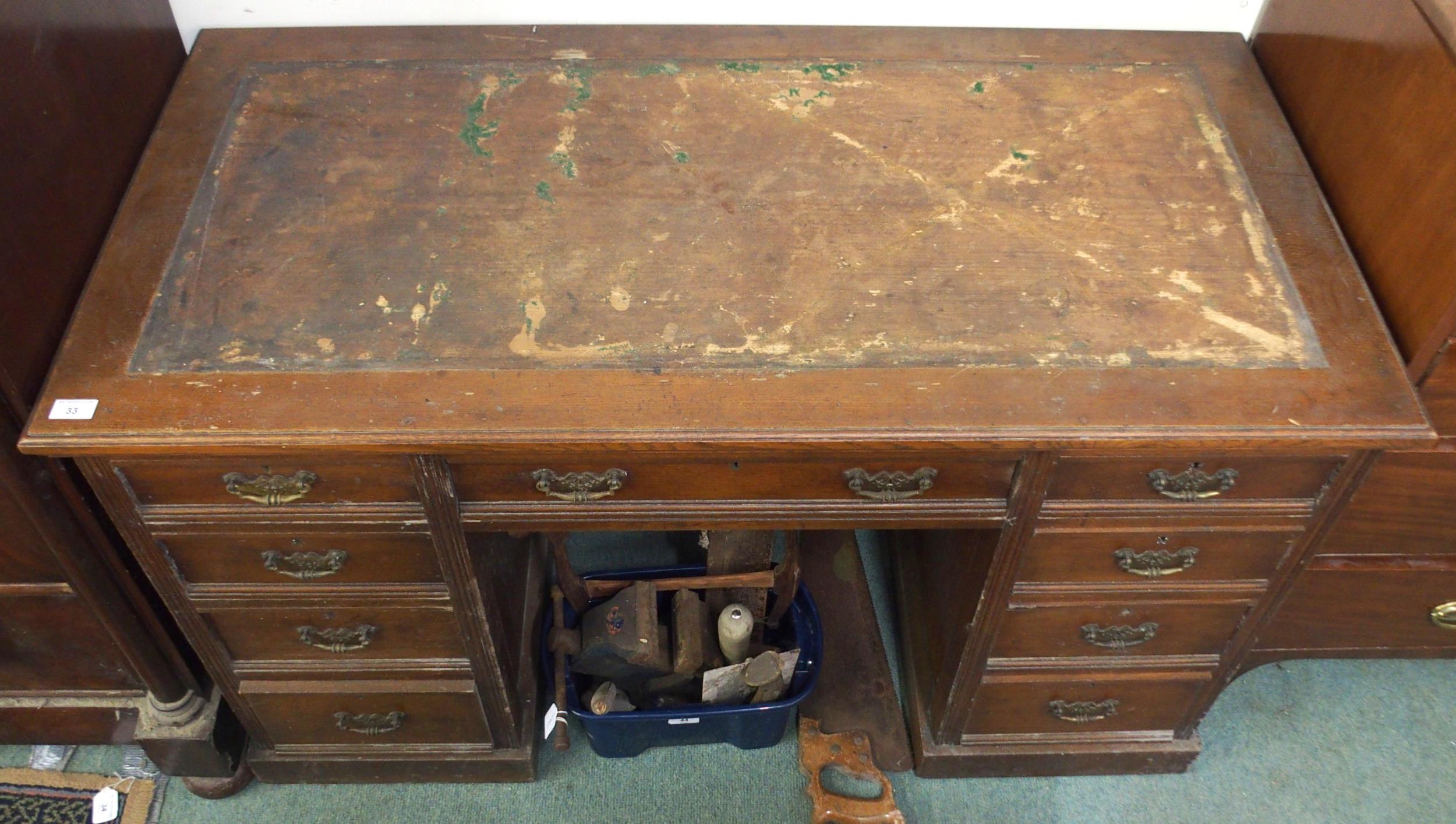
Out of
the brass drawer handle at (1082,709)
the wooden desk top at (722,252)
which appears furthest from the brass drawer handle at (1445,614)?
the wooden desk top at (722,252)

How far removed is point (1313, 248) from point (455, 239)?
1.07m

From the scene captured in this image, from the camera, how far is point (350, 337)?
119 centimetres

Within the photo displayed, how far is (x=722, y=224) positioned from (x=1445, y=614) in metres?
1.33

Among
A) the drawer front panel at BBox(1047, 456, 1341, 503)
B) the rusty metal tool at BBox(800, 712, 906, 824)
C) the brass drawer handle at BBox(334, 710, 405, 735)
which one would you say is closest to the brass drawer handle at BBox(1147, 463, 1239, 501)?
the drawer front panel at BBox(1047, 456, 1341, 503)

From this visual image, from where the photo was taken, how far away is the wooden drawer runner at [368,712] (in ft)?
5.05

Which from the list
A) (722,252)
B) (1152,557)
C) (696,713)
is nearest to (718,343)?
(722,252)

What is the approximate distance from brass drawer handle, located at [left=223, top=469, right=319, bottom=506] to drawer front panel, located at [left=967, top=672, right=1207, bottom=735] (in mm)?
1003

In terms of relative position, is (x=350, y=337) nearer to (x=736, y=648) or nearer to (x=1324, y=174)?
(x=736, y=648)

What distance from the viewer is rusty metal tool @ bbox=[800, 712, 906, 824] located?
5.46 feet

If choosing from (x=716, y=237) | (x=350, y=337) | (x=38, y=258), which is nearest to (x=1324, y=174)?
(x=716, y=237)

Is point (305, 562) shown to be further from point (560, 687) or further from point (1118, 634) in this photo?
point (1118, 634)

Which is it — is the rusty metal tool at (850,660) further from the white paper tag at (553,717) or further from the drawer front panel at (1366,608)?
the drawer front panel at (1366,608)

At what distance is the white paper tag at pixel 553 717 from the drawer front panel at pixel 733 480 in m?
0.58

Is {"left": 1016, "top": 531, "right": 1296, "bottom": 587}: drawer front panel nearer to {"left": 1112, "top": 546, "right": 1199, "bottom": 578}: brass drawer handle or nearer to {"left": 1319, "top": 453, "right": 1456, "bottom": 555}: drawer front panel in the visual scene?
{"left": 1112, "top": 546, "right": 1199, "bottom": 578}: brass drawer handle
